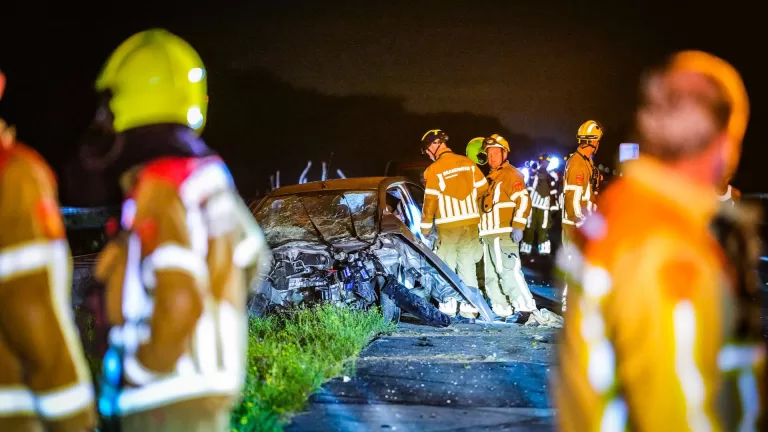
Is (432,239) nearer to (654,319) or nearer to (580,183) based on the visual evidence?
(580,183)

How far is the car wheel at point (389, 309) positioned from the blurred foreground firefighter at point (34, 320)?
5.21 metres

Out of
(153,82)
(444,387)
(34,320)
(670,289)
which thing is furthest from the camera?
(444,387)

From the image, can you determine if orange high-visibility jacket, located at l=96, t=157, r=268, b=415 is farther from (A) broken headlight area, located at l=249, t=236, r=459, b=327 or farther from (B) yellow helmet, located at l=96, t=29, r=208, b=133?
(A) broken headlight area, located at l=249, t=236, r=459, b=327

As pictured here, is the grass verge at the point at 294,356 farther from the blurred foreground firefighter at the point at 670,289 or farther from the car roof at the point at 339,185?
the blurred foreground firefighter at the point at 670,289

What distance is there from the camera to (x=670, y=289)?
5.06 ft

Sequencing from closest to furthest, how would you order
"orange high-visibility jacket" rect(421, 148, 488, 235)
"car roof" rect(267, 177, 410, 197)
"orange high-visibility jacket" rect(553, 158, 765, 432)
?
1. "orange high-visibility jacket" rect(553, 158, 765, 432)
2. "car roof" rect(267, 177, 410, 197)
3. "orange high-visibility jacket" rect(421, 148, 488, 235)

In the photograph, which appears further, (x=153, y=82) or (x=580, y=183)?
(x=580, y=183)

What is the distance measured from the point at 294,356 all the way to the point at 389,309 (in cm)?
209

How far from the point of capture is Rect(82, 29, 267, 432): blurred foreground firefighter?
1.99 metres

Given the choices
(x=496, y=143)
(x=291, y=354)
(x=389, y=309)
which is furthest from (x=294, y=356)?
(x=496, y=143)

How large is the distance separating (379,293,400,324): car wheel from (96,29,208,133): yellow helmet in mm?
4943

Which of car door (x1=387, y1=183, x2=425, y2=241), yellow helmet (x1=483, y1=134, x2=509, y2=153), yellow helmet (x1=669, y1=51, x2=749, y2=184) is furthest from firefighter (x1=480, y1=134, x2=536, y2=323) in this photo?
yellow helmet (x1=669, y1=51, x2=749, y2=184)

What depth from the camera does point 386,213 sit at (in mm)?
7113

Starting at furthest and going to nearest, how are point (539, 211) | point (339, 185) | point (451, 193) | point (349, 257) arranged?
point (539, 211), point (451, 193), point (339, 185), point (349, 257)
